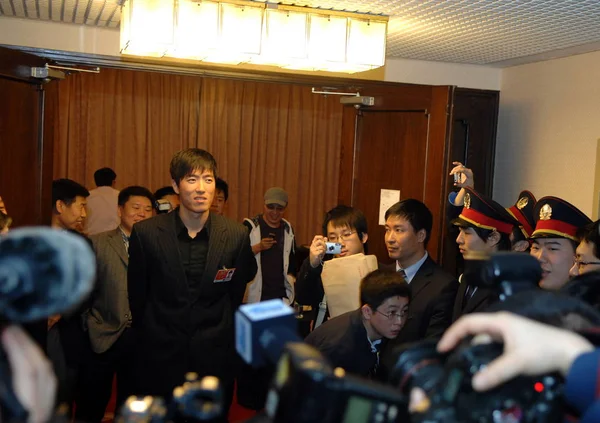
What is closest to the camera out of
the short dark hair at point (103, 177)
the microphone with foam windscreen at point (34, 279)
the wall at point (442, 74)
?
the microphone with foam windscreen at point (34, 279)

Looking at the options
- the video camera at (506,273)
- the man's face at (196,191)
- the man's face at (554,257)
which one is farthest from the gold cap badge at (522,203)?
the video camera at (506,273)

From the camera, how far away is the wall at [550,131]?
3.54 m

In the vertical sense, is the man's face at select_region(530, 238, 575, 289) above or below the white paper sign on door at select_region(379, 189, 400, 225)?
below

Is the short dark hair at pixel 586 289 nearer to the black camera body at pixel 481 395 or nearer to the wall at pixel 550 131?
the black camera body at pixel 481 395

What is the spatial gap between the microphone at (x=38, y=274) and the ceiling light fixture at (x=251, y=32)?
218cm

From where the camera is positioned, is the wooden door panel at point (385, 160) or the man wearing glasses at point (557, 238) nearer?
the man wearing glasses at point (557, 238)

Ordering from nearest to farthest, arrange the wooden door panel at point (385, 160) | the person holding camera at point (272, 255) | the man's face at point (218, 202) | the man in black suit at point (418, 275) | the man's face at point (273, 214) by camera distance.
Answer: the man in black suit at point (418, 275), the wooden door panel at point (385, 160), the person holding camera at point (272, 255), the man's face at point (273, 214), the man's face at point (218, 202)

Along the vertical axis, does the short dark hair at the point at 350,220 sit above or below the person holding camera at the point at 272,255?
above

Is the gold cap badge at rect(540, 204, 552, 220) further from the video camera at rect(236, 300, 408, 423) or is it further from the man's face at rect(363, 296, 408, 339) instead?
the video camera at rect(236, 300, 408, 423)

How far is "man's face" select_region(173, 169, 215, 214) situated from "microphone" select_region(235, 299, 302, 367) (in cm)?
186

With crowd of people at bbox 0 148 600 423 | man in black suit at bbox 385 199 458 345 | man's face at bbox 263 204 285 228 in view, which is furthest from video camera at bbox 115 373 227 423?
man's face at bbox 263 204 285 228

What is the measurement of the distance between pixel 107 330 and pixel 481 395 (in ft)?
8.38

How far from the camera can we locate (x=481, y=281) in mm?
979

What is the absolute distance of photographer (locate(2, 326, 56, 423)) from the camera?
0.75m
